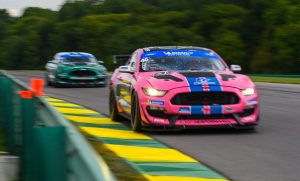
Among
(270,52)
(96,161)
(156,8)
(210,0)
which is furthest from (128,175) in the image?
(156,8)

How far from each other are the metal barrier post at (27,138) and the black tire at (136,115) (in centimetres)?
347

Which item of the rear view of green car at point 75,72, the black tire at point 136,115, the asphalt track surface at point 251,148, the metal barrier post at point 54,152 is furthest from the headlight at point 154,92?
the rear view of green car at point 75,72

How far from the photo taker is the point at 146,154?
767 centimetres

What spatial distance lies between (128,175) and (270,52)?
2861 inches

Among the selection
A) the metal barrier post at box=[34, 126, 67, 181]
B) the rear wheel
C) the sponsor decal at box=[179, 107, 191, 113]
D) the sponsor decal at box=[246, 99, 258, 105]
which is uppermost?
the metal barrier post at box=[34, 126, 67, 181]

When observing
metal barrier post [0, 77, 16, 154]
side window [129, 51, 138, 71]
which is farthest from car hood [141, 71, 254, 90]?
metal barrier post [0, 77, 16, 154]

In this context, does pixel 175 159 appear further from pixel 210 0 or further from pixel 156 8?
pixel 156 8

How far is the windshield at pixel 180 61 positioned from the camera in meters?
10.5

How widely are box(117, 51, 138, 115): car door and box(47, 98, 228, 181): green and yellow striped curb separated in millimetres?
372

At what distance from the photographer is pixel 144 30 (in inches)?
3460

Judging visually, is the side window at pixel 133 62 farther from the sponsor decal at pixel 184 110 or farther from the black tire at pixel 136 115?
the sponsor decal at pixel 184 110

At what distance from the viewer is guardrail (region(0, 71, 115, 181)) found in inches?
115

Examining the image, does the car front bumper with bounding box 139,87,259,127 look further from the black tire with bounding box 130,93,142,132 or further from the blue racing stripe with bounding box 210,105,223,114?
the black tire with bounding box 130,93,142,132

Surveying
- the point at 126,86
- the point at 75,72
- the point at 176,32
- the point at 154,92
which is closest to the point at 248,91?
the point at 154,92
